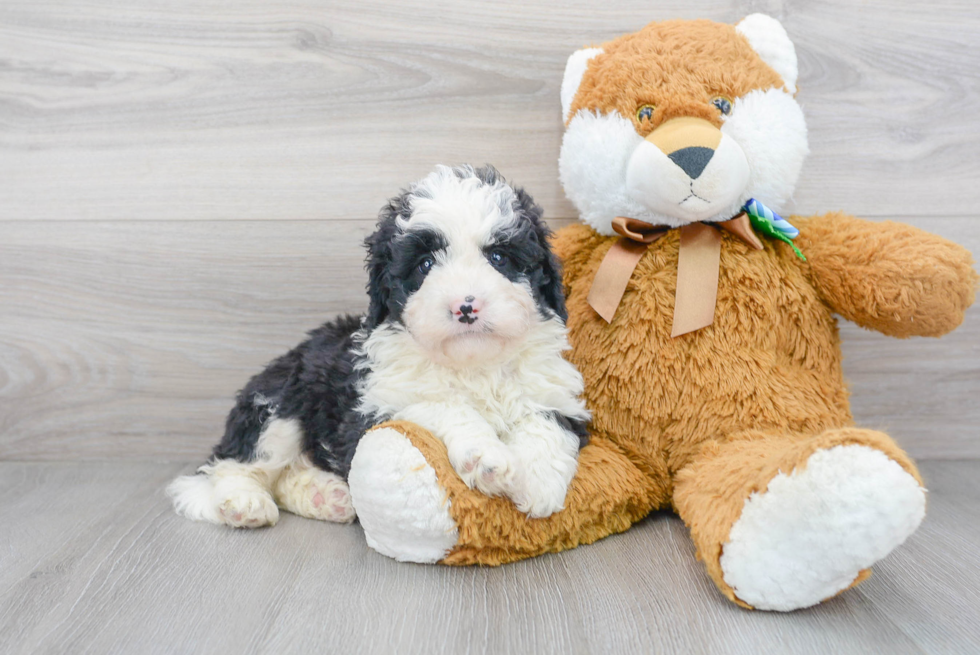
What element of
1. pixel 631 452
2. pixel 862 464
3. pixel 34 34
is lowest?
pixel 631 452

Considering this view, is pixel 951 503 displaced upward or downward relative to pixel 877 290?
downward

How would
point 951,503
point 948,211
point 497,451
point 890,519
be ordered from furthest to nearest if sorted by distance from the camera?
1. point 948,211
2. point 951,503
3. point 497,451
4. point 890,519

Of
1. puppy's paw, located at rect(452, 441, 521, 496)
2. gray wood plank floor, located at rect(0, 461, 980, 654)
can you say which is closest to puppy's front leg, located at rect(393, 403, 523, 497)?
puppy's paw, located at rect(452, 441, 521, 496)

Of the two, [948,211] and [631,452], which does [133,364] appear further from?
[948,211]

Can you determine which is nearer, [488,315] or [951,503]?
[488,315]

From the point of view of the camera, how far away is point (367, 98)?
152 centimetres

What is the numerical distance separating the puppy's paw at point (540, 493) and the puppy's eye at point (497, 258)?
31cm

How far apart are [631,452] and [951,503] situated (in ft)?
2.12

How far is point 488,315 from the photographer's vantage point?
3.36 ft

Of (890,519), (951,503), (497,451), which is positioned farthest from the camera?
(951,503)

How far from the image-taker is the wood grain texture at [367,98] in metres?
1.49

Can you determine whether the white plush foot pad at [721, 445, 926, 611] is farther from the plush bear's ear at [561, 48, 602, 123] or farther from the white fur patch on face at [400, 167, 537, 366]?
the plush bear's ear at [561, 48, 602, 123]

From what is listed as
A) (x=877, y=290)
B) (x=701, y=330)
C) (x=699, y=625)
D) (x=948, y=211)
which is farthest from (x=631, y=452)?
(x=948, y=211)

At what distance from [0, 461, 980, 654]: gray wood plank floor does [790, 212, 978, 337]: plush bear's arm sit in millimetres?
364
